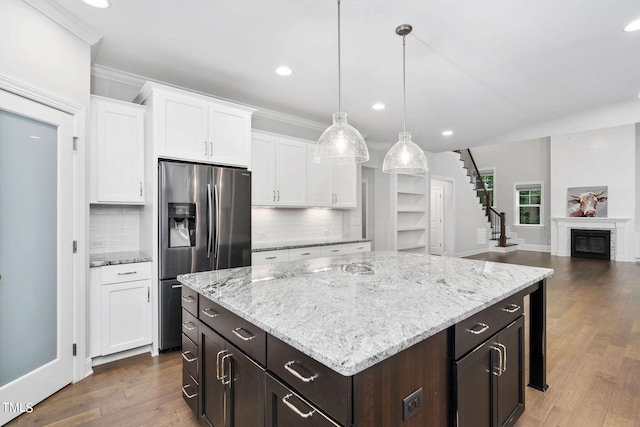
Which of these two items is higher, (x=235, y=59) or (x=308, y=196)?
(x=235, y=59)

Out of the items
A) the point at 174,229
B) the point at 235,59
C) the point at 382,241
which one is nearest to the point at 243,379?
the point at 174,229

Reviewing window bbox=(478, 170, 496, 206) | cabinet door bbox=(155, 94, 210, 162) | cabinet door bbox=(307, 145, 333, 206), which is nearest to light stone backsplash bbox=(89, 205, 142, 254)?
cabinet door bbox=(155, 94, 210, 162)

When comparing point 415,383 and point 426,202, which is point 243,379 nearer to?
point 415,383

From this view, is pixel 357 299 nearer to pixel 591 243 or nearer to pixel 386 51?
pixel 386 51

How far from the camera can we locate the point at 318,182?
15.1 ft

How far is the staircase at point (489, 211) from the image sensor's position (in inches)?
363

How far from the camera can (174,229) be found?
2.97 metres

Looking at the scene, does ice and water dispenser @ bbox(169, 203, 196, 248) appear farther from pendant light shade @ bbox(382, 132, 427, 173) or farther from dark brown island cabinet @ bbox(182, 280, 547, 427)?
pendant light shade @ bbox(382, 132, 427, 173)

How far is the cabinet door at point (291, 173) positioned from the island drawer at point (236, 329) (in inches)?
100

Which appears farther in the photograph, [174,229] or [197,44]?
[174,229]

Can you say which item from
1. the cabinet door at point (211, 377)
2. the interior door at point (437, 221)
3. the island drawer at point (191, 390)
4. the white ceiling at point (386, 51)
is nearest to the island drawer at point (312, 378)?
the cabinet door at point (211, 377)

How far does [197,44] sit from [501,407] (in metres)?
3.34

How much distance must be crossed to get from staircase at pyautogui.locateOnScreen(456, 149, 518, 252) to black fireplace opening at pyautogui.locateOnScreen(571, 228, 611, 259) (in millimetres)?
1584

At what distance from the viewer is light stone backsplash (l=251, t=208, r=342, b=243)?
433cm
